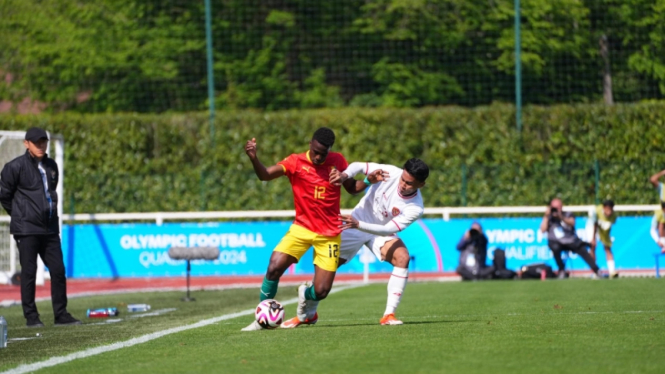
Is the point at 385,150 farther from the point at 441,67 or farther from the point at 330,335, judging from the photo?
the point at 330,335

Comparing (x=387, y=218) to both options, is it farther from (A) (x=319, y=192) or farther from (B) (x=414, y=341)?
(B) (x=414, y=341)

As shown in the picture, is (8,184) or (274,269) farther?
(8,184)

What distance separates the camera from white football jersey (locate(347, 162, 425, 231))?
34.6ft

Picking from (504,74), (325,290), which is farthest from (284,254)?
(504,74)

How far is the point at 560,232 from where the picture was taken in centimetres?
2205

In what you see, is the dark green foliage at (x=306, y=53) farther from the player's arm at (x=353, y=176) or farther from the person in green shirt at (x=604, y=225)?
the player's arm at (x=353, y=176)

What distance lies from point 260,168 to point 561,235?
43.5 feet

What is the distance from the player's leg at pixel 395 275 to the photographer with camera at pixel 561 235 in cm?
1151

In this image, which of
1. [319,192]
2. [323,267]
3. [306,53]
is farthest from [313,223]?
[306,53]

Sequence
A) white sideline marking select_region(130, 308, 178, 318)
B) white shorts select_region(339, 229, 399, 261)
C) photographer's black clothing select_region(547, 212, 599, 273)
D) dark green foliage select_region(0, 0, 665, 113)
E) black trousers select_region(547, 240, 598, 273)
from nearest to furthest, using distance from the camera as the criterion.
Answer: white shorts select_region(339, 229, 399, 261)
white sideline marking select_region(130, 308, 178, 318)
black trousers select_region(547, 240, 598, 273)
photographer's black clothing select_region(547, 212, 599, 273)
dark green foliage select_region(0, 0, 665, 113)

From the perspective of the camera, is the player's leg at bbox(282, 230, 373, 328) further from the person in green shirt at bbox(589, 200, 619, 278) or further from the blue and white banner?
the person in green shirt at bbox(589, 200, 619, 278)

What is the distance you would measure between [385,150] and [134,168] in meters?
6.78

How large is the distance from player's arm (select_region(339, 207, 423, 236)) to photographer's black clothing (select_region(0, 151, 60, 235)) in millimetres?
3788

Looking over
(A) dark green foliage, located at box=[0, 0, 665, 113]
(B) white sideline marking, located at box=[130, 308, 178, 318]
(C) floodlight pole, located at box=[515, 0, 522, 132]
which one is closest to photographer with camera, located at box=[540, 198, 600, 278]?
(C) floodlight pole, located at box=[515, 0, 522, 132]
